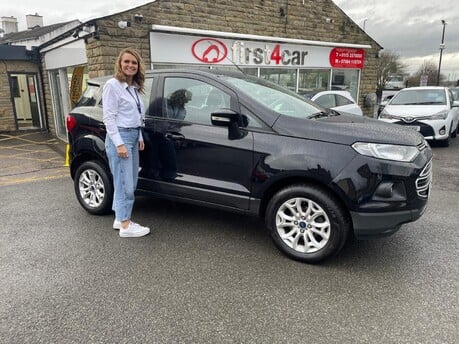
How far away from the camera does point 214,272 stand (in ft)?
10.1

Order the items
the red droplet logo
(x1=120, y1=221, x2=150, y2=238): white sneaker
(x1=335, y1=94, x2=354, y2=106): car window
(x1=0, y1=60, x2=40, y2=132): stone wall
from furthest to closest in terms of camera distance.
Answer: (x1=0, y1=60, x2=40, y2=132): stone wall
(x1=335, y1=94, x2=354, y2=106): car window
the red droplet logo
(x1=120, y1=221, x2=150, y2=238): white sneaker

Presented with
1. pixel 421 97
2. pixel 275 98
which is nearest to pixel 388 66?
pixel 421 97

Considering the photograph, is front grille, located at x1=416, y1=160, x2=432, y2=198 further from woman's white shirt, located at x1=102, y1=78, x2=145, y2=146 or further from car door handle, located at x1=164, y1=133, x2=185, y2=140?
woman's white shirt, located at x1=102, y1=78, x2=145, y2=146

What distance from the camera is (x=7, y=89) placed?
1180 centimetres

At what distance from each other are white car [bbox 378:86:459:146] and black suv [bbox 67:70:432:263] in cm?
614

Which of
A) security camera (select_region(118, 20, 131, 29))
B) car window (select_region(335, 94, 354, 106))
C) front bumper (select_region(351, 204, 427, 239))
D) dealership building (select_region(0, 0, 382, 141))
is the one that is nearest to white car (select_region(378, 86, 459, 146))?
car window (select_region(335, 94, 354, 106))

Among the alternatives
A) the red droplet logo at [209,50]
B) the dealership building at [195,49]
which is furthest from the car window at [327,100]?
the red droplet logo at [209,50]

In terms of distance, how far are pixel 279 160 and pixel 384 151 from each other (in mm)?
854

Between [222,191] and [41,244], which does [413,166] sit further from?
[41,244]

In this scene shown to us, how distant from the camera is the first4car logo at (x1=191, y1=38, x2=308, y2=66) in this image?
9156 millimetres

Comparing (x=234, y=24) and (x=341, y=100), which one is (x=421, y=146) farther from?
(x=234, y=24)

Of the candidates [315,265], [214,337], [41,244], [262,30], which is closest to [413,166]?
[315,265]

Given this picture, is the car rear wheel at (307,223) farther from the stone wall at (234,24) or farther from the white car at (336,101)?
the white car at (336,101)

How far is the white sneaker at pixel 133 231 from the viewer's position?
3.79 meters
